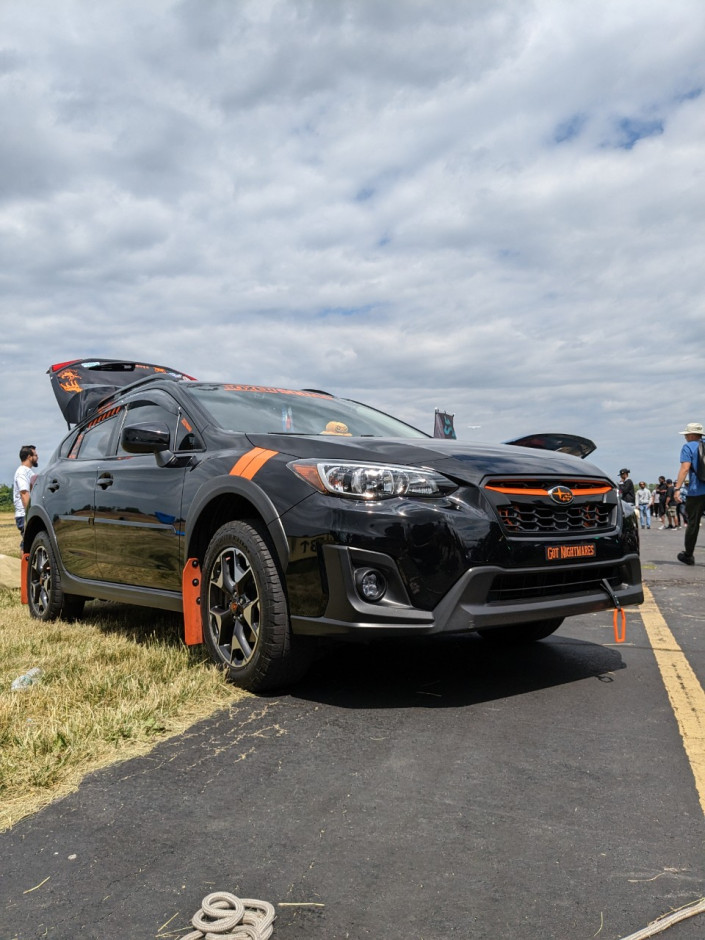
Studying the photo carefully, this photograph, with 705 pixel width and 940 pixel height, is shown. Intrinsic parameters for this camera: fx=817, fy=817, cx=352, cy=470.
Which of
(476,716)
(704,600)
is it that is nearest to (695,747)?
(476,716)

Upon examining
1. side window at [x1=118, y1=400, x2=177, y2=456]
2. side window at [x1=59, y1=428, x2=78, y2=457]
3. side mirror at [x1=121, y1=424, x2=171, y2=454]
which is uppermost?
side window at [x1=118, y1=400, x2=177, y2=456]

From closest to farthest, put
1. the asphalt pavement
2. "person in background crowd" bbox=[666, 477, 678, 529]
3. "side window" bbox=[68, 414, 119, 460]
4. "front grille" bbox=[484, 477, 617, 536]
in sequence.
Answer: the asphalt pavement
"front grille" bbox=[484, 477, 617, 536]
"side window" bbox=[68, 414, 119, 460]
"person in background crowd" bbox=[666, 477, 678, 529]

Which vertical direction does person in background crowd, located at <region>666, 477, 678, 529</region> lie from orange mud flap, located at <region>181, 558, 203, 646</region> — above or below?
below

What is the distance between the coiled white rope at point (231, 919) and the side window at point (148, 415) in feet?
10.3

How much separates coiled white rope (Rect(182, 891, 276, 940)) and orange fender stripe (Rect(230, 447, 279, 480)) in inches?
86.3

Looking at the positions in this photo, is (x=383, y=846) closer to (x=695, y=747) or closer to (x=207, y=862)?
(x=207, y=862)

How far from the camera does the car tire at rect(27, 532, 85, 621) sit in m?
6.12

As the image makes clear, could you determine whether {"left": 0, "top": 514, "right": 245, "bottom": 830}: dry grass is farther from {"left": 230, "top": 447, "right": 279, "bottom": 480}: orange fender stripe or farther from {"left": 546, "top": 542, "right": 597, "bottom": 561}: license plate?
{"left": 546, "top": 542, "right": 597, "bottom": 561}: license plate

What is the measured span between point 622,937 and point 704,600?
222 inches

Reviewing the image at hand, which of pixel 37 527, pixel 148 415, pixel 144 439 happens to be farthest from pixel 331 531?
pixel 37 527

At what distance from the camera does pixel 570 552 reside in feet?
12.4

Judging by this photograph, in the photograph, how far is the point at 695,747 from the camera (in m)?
2.98

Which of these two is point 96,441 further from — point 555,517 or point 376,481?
point 555,517

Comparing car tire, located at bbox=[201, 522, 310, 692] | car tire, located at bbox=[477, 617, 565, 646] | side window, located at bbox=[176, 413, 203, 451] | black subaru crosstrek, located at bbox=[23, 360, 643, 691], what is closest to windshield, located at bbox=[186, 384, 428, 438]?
black subaru crosstrek, located at bbox=[23, 360, 643, 691]
